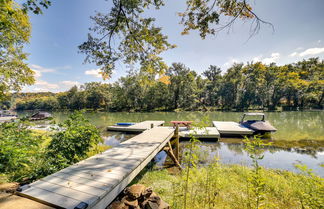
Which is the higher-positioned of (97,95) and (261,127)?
(97,95)

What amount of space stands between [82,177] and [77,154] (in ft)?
4.14

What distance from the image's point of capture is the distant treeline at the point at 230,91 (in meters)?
32.6

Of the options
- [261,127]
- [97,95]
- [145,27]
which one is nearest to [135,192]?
[145,27]

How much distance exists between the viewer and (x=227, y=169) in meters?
4.61

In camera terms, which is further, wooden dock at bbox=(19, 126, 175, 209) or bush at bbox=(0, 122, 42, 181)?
bush at bbox=(0, 122, 42, 181)

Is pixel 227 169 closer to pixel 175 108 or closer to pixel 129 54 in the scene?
pixel 129 54

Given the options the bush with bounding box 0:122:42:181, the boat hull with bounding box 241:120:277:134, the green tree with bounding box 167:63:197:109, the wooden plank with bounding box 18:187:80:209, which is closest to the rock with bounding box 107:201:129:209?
the wooden plank with bounding box 18:187:80:209

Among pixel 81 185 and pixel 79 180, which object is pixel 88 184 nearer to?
pixel 81 185

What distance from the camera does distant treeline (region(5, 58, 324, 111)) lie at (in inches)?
1283

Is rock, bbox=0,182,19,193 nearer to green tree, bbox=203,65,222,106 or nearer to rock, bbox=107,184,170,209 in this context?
rock, bbox=107,184,170,209

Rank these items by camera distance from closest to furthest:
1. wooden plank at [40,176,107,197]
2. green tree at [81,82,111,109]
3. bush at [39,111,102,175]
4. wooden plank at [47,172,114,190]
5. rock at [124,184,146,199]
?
1. wooden plank at [40,176,107,197]
2. wooden plank at [47,172,114,190]
3. rock at [124,184,146,199]
4. bush at [39,111,102,175]
5. green tree at [81,82,111,109]

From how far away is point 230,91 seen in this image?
36.1 m

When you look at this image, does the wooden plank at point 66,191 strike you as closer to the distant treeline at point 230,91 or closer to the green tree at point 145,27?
the green tree at point 145,27

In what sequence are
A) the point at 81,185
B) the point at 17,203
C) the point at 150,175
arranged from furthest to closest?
the point at 150,175
the point at 81,185
the point at 17,203
